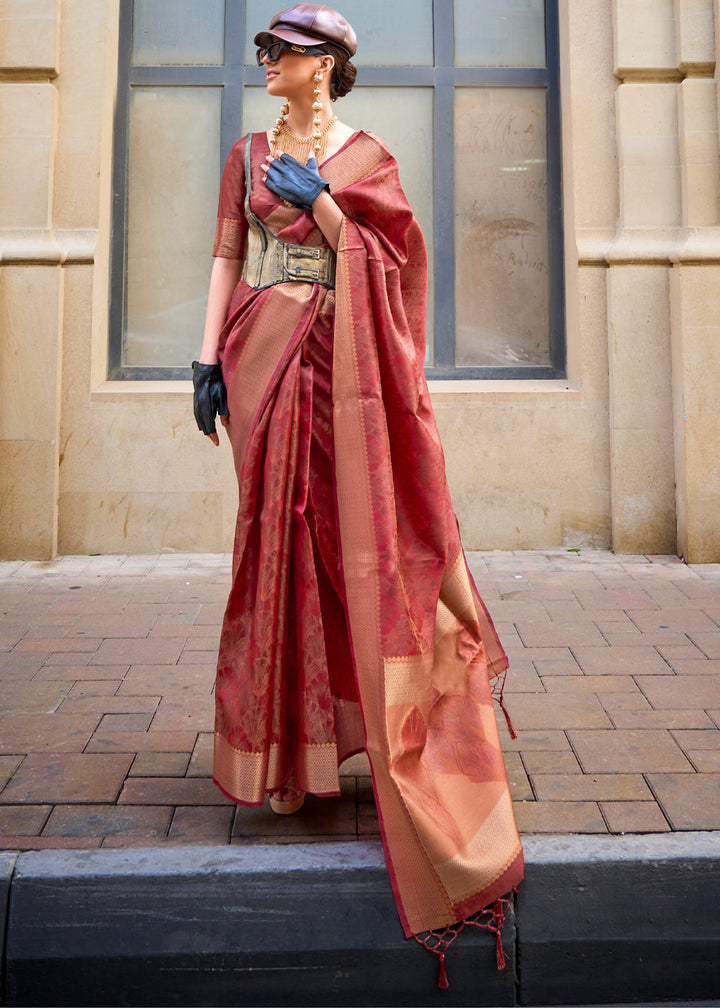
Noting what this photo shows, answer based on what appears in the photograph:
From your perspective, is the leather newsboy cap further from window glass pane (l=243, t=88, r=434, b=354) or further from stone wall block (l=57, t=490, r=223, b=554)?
window glass pane (l=243, t=88, r=434, b=354)

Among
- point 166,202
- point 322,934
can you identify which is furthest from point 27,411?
point 322,934

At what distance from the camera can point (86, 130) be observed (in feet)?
18.9

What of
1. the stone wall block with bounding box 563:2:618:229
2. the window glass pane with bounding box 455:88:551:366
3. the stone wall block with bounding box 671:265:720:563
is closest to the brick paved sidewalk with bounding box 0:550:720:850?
the stone wall block with bounding box 671:265:720:563

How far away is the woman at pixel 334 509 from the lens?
2074 mm

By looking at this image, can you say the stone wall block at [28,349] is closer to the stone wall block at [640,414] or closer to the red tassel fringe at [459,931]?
the stone wall block at [640,414]

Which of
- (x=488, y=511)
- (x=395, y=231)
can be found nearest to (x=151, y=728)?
(x=395, y=231)

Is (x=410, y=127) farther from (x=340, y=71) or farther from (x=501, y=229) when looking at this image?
(x=340, y=71)

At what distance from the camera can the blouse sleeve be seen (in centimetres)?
240

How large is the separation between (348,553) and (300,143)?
44.4 inches

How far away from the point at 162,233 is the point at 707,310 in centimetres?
373

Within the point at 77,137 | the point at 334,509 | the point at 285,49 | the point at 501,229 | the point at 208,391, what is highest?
the point at 77,137

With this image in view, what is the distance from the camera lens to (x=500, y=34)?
6258mm

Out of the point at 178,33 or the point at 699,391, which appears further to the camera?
the point at 178,33

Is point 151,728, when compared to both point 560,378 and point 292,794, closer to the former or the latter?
point 292,794
